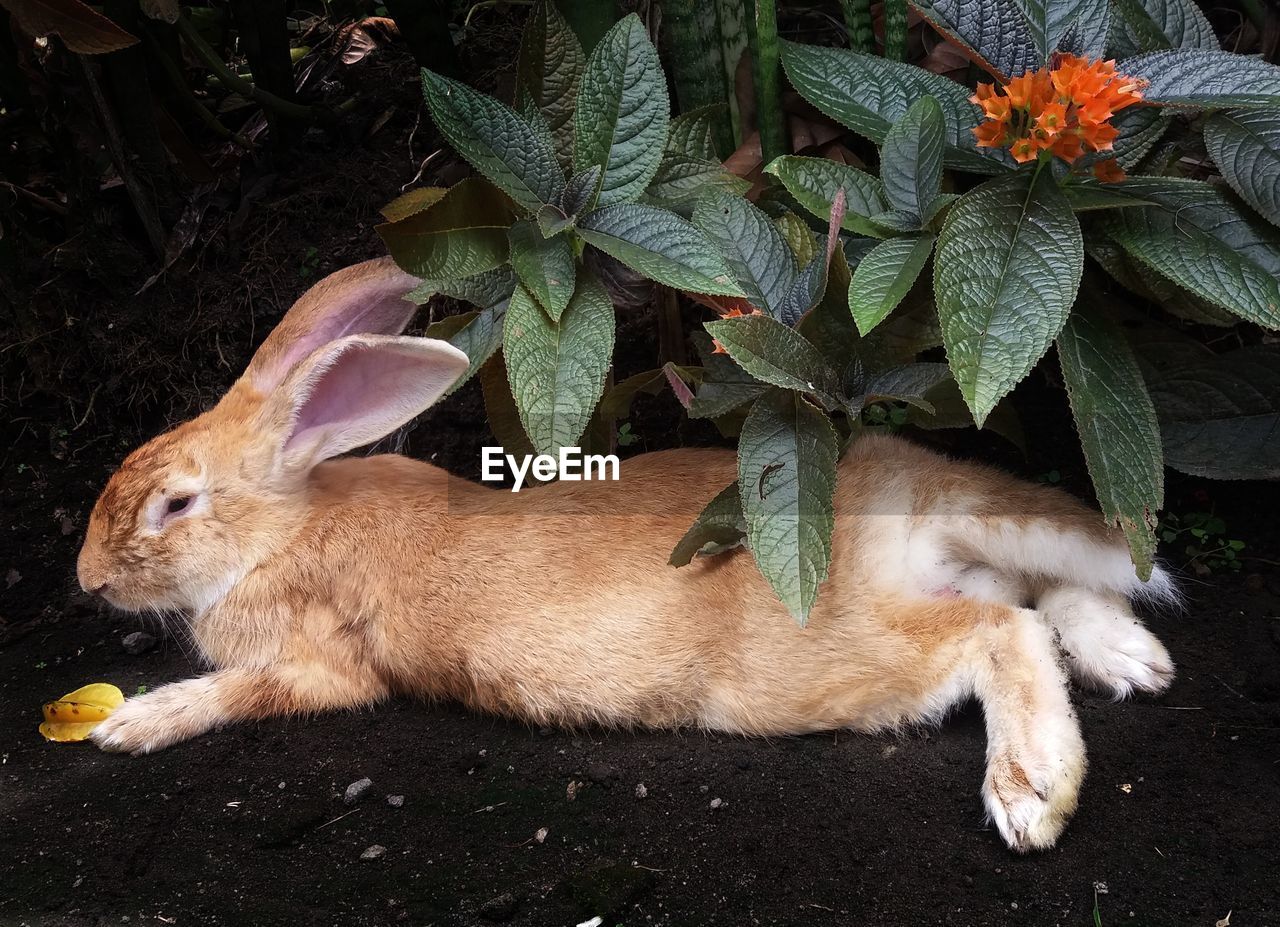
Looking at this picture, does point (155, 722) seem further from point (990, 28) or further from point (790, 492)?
point (990, 28)

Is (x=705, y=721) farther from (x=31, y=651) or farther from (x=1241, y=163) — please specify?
(x=31, y=651)

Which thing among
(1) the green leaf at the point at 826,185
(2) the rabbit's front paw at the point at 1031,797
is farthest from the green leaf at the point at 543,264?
(2) the rabbit's front paw at the point at 1031,797

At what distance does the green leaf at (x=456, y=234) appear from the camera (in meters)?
2.42

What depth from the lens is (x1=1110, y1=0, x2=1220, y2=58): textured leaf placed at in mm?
2420

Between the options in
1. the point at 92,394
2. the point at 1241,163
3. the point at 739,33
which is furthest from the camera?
the point at 92,394

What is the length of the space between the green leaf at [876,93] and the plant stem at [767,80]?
0.33 feet

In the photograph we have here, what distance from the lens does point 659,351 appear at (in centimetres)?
322

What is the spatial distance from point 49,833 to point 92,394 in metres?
1.72

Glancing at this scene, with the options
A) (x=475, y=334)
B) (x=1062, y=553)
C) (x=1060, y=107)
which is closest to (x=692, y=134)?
(x=475, y=334)

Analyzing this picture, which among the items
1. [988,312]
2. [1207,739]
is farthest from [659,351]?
[1207,739]

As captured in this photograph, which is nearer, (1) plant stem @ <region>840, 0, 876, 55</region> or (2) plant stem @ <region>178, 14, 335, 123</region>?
(1) plant stem @ <region>840, 0, 876, 55</region>

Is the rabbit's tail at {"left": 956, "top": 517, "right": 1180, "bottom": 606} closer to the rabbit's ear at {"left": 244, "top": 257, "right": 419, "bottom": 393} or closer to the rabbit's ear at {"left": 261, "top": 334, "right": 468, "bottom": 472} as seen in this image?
the rabbit's ear at {"left": 261, "top": 334, "right": 468, "bottom": 472}

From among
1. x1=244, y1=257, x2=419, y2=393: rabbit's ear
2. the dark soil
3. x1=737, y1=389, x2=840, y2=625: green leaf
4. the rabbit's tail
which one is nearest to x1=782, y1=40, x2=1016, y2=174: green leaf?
x1=737, y1=389, x2=840, y2=625: green leaf

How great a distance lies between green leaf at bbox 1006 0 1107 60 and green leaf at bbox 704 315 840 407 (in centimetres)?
72
